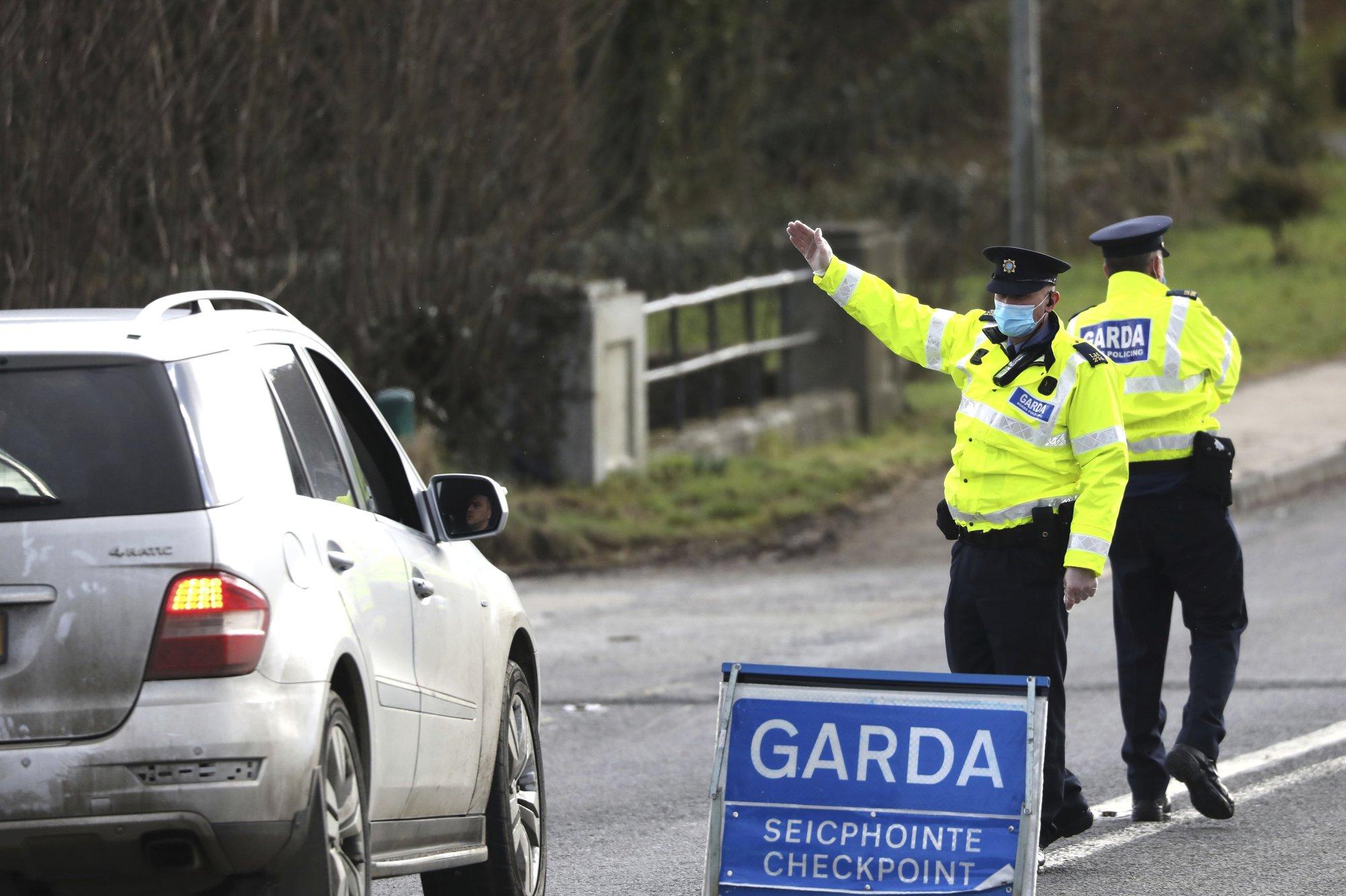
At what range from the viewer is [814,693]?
5.20 meters

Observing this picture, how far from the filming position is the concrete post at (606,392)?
1533 cm

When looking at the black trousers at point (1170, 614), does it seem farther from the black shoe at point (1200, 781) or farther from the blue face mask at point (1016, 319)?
the blue face mask at point (1016, 319)

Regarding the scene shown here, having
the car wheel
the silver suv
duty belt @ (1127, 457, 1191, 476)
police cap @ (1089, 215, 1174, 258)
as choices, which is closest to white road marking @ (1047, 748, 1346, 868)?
duty belt @ (1127, 457, 1191, 476)

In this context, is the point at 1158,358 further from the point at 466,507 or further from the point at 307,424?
the point at 307,424

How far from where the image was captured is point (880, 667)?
10172 millimetres

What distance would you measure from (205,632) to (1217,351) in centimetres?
407

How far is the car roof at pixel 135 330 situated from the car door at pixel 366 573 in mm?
139

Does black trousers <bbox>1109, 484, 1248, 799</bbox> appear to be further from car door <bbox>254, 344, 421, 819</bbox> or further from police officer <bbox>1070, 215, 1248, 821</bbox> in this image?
car door <bbox>254, 344, 421, 819</bbox>

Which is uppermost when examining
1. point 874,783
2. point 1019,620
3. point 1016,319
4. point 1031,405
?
point 1016,319

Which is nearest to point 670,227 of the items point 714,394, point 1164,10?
point 714,394

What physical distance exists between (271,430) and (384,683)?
2.05 feet

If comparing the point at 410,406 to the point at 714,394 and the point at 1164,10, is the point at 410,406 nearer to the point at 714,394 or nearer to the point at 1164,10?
the point at 714,394

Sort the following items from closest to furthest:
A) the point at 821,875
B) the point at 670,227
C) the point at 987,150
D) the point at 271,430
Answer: the point at 271,430 < the point at 821,875 < the point at 670,227 < the point at 987,150

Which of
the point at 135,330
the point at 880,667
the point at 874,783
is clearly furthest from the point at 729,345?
the point at 135,330
